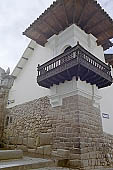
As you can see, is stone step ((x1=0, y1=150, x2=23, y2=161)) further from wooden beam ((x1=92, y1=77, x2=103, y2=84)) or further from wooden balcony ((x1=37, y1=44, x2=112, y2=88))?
wooden beam ((x1=92, y1=77, x2=103, y2=84))

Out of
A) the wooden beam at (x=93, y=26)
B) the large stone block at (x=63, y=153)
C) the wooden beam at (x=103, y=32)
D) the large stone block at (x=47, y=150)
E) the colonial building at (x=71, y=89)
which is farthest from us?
the wooden beam at (x=103, y=32)

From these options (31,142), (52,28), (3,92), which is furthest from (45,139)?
(3,92)

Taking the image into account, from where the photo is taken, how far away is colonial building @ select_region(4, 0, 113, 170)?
4309mm

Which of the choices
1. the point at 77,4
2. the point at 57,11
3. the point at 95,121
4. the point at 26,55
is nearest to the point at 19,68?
the point at 26,55

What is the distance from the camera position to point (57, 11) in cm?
520

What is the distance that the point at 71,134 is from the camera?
4266mm

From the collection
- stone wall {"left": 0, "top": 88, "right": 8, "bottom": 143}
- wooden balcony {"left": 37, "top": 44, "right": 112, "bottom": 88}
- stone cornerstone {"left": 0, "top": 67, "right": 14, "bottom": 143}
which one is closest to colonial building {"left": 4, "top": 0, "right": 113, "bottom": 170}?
wooden balcony {"left": 37, "top": 44, "right": 112, "bottom": 88}

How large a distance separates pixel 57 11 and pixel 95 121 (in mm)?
4046

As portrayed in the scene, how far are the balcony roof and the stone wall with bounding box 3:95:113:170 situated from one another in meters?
2.86

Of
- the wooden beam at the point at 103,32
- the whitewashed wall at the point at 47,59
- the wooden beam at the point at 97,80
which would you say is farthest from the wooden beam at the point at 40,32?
the wooden beam at the point at 97,80

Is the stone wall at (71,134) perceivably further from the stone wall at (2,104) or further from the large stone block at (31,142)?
the stone wall at (2,104)

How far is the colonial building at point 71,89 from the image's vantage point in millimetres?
4309

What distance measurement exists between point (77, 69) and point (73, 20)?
7.21 feet

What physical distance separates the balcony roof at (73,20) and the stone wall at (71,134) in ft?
9.38
